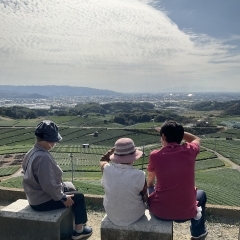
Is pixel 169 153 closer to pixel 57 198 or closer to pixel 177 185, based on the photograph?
pixel 177 185

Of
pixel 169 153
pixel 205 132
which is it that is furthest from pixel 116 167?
pixel 205 132

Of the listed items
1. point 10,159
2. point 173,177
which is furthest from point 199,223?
point 10,159

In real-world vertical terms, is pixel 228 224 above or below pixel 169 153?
below

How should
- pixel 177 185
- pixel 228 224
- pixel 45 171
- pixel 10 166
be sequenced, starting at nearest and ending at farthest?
pixel 177 185 < pixel 45 171 < pixel 228 224 < pixel 10 166

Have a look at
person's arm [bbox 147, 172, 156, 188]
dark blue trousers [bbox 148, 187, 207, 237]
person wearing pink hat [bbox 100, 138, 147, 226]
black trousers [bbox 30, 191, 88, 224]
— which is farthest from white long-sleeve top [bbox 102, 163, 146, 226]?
black trousers [bbox 30, 191, 88, 224]

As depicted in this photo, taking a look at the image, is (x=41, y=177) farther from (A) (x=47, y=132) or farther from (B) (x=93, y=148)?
(B) (x=93, y=148)

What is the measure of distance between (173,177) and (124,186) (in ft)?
2.00

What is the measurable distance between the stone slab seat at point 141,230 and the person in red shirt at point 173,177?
12cm

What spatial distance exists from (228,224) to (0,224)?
3.89 m

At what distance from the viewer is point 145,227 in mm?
3775

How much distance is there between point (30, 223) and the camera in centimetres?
415

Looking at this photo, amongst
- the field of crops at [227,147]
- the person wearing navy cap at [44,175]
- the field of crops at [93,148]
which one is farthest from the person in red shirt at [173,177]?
the field of crops at [227,147]

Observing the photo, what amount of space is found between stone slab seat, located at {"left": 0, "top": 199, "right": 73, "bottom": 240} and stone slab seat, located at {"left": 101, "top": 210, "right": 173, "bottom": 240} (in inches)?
27.6

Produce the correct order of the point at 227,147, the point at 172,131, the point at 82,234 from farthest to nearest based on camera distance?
1. the point at 227,147
2. the point at 82,234
3. the point at 172,131
